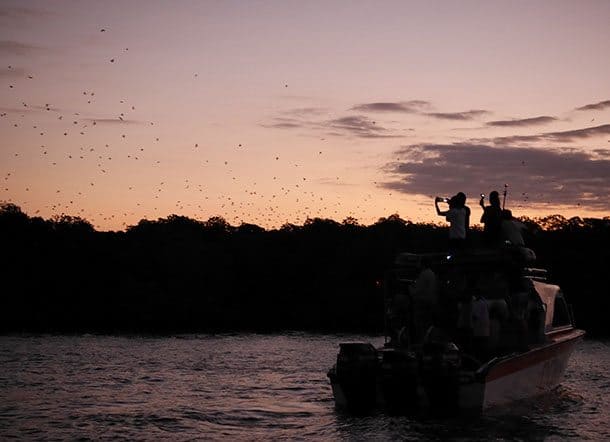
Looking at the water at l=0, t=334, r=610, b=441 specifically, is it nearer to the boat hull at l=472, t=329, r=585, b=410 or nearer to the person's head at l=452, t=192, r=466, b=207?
the boat hull at l=472, t=329, r=585, b=410

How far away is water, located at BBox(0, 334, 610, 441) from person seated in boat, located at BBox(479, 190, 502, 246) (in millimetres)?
4291

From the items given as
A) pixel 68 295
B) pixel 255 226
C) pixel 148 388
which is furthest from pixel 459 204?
pixel 255 226

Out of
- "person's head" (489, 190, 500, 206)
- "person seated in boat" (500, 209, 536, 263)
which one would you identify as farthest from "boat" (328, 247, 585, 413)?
"person's head" (489, 190, 500, 206)

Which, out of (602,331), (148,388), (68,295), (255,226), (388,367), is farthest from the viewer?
(255,226)

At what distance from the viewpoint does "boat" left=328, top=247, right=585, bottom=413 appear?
19688 millimetres

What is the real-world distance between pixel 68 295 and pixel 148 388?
59.4 m

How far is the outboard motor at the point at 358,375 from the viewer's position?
20125 mm

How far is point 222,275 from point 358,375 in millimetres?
74939

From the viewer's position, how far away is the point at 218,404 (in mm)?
25219

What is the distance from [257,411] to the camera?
2394 centimetres

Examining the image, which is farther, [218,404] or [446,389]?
[218,404]

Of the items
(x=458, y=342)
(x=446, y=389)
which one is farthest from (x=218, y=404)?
(x=446, y=389)

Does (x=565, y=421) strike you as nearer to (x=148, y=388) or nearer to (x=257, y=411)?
(x=257, y=411)

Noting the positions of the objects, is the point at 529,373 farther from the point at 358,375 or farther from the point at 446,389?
the point at 358,375
